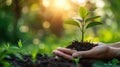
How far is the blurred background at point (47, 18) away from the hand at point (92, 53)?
5.17 meters

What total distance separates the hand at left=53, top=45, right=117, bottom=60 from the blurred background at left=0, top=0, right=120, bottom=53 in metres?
5.17

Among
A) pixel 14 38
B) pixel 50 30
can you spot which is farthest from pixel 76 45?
pixel 50 30

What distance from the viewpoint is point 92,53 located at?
7.24 ft

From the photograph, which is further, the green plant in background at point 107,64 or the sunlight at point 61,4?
the sunlight at point 61,4

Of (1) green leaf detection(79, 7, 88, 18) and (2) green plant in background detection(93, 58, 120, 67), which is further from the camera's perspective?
(1) green leaf detection(79, 7, 88, 18)

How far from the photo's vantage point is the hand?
2.20 m

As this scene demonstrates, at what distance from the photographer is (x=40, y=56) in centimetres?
243

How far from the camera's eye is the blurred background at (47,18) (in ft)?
28.6

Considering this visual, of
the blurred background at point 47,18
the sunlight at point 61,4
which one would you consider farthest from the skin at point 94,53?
the sunlight at point 61,4

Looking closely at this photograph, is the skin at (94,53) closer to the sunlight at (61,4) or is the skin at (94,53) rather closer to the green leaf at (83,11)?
the green leaf at (83,11)

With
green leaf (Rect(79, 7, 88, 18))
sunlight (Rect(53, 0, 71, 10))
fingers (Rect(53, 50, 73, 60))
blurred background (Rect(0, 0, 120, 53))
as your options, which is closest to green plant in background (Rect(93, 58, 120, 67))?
fingers (Rect(53, 50, 73, 60))

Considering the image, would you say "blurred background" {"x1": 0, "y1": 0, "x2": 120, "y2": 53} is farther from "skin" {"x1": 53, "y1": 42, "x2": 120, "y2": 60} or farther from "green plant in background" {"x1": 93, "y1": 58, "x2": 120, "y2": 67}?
"green plant in background" {"x1": 93, "y1": 58, "x2": 120, "y2": 67}

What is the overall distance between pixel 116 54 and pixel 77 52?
269mm

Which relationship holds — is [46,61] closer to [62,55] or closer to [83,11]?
[62,55]
